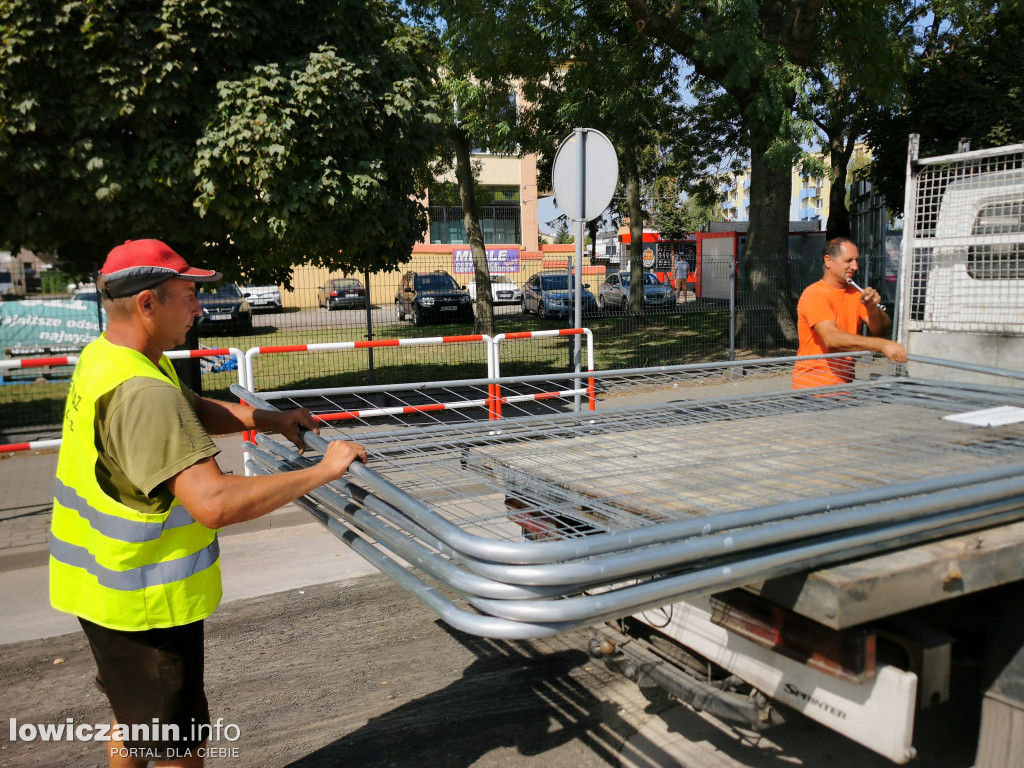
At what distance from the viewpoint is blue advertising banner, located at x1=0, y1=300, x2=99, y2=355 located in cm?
1180

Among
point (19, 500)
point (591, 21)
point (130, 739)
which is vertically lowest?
point (19, 500)

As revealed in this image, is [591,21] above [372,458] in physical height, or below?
above

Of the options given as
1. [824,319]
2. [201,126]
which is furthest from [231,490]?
[201,126]

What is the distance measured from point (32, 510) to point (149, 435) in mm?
5942

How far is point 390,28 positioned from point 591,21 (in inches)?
209

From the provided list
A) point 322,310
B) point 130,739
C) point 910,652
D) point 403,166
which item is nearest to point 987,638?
point 910,652

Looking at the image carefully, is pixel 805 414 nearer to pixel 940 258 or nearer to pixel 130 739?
pixel 940 258

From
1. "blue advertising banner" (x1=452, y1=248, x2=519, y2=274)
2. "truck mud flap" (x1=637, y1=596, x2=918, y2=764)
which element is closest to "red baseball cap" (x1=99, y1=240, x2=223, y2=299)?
"truck mud flap" (x1=637, y1=596, x2=918, y2=764)

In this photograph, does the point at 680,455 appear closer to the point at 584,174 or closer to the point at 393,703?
the point at 393,703

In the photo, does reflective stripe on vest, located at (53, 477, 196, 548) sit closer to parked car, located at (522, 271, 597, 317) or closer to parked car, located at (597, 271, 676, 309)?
parked car, located at (522, 271, 597, 317)

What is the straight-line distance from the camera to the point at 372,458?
334cm

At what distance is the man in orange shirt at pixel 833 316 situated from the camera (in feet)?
17.1

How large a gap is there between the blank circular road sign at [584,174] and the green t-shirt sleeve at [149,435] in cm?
589

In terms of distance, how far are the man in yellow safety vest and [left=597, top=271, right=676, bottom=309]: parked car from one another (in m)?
25.0
